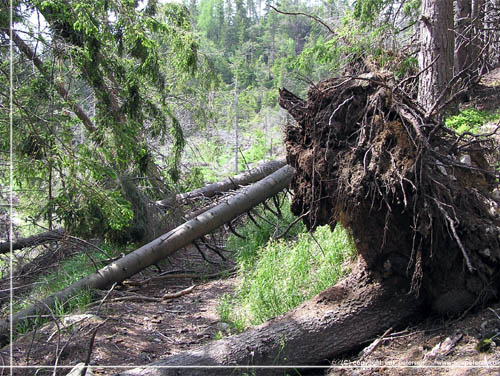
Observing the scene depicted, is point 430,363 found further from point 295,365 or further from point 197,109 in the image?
point 197,109

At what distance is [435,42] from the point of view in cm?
646

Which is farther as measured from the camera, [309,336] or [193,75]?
[193,75]

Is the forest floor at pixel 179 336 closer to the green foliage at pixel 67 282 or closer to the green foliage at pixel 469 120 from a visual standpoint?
the green foliage at pixel 67 282

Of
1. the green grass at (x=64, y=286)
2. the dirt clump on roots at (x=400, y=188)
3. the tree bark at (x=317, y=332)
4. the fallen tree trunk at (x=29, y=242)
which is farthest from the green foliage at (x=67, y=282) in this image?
the dirt clump on roots at (x=400, y=188)

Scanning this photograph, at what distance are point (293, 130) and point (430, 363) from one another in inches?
89.6

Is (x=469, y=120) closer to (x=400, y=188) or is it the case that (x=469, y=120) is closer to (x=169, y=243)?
(x=400, y=188)

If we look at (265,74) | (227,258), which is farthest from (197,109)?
(265,74)

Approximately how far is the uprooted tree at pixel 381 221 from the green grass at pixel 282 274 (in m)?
0.74

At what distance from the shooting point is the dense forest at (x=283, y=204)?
11.8ft

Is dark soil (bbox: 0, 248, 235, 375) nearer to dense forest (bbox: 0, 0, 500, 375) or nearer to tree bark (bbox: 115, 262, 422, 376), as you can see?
dense forest (bbox: 0, 0, 500, 375)

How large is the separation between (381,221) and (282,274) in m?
2.06

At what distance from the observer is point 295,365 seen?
365 cm

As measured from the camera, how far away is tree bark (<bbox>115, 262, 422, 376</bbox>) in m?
3.59

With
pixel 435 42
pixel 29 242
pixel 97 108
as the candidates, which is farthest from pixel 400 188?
pixel 29 242
